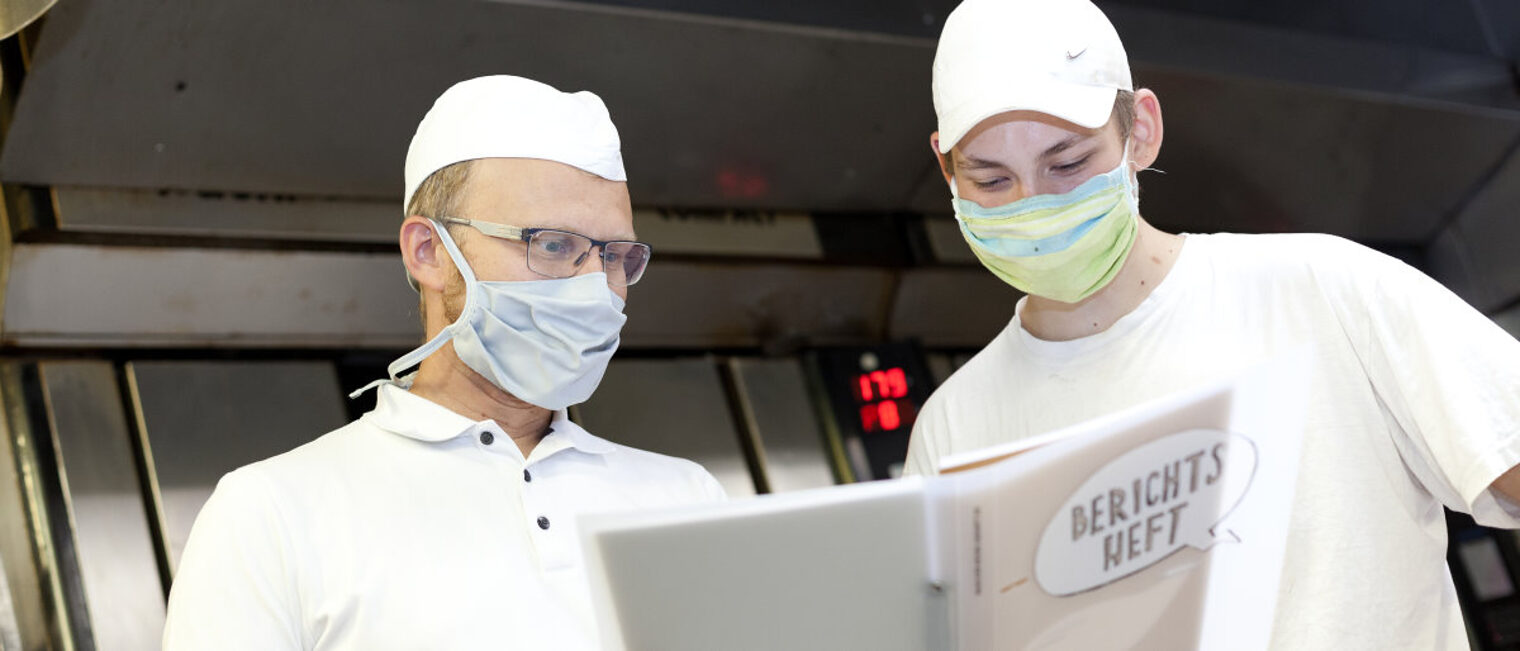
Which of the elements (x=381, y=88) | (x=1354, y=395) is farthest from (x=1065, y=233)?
(x=381, y=88)

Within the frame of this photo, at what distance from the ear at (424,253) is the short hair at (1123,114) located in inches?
26.6

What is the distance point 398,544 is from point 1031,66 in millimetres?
955

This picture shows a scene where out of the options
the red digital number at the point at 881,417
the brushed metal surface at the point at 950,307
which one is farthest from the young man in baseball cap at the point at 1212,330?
the brushed metal surface at the point at 950,307

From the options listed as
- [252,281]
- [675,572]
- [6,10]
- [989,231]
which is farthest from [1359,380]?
[252,281]

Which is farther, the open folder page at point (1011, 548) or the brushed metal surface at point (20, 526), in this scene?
the brushed metal surface at point (20, 526)

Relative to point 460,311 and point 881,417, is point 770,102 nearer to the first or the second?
point 881,417

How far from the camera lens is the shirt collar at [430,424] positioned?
1.74 metres

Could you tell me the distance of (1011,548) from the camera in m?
1.26

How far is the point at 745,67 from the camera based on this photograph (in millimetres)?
3371

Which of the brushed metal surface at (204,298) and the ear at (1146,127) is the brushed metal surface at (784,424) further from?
the ear at (1146,127)

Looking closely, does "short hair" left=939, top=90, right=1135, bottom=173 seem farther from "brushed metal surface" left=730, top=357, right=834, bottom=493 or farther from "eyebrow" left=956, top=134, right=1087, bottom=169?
"brushed metal surface" left=730, top=357, right=834, bottom=493

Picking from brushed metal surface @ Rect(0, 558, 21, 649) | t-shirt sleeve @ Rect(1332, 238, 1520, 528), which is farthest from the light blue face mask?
brushed metal surface @ Rect(0, 558, 21, 649)

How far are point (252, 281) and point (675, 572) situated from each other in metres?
2.36

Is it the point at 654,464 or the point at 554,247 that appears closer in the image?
the point at 554,247
